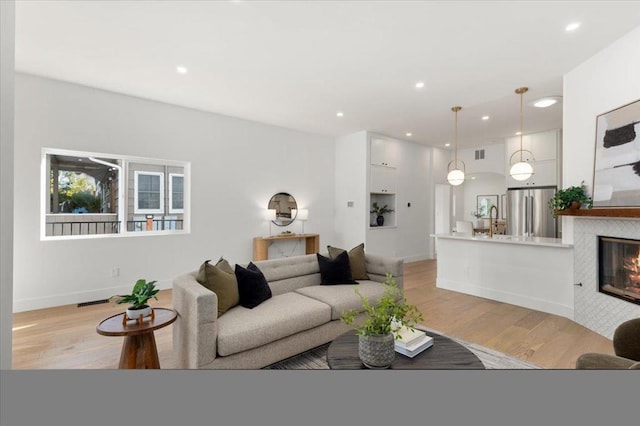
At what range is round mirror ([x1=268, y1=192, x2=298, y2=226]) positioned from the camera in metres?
5.36

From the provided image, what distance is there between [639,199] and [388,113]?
309 centimetres

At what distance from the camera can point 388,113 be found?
15.2 feet

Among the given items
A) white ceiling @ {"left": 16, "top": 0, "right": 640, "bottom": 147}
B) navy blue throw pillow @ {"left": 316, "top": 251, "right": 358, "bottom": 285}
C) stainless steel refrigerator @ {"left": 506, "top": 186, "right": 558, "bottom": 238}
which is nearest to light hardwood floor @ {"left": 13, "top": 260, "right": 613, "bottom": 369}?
navy blue throw pillow @ {"left": 316, "top": 251, "right": 358, "bottom": 285}

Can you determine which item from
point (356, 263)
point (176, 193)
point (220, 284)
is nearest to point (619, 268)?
point (356, 263)

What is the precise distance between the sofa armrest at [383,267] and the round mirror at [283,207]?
2.47 m

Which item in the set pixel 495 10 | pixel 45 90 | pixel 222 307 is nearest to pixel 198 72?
pixel 45 90

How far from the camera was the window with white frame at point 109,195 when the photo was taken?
11.9 ft

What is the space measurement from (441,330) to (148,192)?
428 cm

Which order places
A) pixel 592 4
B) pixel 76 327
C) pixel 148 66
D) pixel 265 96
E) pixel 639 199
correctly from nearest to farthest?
1. pixel 592 4
2. pixel 639 199
3. pixel 76 327
4. pixel 148 66
5. pixel 265 96

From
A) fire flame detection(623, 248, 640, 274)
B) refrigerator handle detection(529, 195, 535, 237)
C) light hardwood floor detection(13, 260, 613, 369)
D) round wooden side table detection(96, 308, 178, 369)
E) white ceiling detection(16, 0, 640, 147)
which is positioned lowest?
light hardwood floor detection(13, 260, 613, 369)

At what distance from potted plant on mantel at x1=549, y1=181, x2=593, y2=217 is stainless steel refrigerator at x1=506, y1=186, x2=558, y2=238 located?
2751 mm

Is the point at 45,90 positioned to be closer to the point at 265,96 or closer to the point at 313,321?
the point at 265,96

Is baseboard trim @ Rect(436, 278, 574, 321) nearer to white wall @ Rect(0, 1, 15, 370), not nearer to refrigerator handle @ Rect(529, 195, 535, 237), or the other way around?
refrigerator handle @ Rect(529, 195, 535, 237)

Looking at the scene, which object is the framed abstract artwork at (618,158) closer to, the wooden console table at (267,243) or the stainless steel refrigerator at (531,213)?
the stainless steel refrigerator at (531,213)
